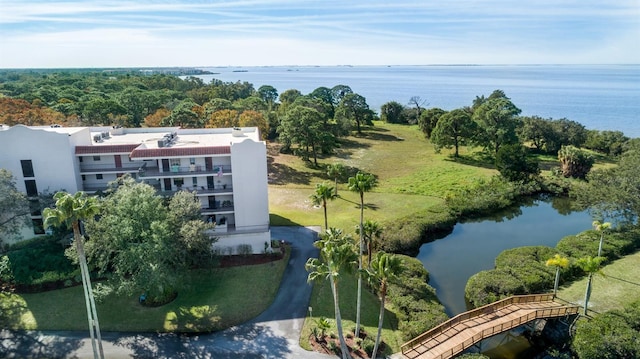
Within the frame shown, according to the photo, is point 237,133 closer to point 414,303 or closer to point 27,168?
point 27,168

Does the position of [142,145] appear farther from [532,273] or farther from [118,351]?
[532,273]

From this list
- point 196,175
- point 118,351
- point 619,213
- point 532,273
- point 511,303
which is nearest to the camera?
point 118,351

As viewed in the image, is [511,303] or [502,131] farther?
[502,131]

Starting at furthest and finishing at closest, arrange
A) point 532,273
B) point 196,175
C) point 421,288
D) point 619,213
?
1. point 619,213
2. point 196,175
3. point 532,273
4. point 421,288

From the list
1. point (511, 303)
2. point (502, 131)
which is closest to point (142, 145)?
point (511, 303)

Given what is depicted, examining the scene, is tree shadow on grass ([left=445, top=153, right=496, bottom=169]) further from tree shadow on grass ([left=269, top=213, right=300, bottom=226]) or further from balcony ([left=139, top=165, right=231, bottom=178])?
balcony ([left=139, top=165, right=231, bottom=178])

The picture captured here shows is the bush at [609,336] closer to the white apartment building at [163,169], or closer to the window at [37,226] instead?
the white apartment building at [163,169]

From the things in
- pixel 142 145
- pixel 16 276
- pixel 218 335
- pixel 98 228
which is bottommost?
pixel 218 335
